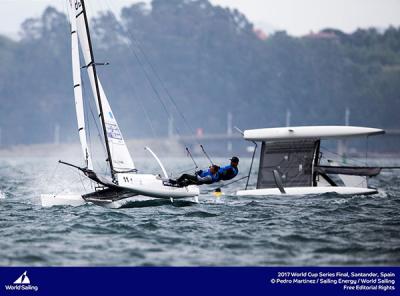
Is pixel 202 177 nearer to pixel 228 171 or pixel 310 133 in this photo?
pixel 228 171

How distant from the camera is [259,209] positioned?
21.6 meters

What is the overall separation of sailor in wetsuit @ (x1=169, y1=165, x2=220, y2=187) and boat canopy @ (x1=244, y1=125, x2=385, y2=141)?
15.1 ft

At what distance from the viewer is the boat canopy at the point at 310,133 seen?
83.4 ft

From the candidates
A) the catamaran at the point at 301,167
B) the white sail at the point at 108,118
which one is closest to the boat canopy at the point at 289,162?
the catamaran at the point at 301,167

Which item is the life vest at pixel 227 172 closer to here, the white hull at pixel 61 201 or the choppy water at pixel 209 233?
the choppy water at pixel 209 233

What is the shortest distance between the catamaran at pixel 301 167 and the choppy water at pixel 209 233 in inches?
49.9

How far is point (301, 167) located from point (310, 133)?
112cm

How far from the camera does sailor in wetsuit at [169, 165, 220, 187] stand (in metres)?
21.8

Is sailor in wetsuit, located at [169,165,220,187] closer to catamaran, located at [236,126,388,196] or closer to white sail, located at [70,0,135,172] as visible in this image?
white sail, located at [70,0,135,172]

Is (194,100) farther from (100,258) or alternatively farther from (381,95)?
(100,258)
